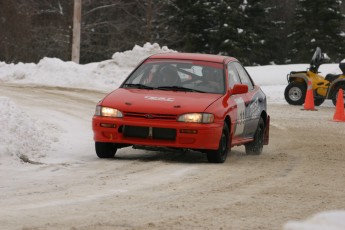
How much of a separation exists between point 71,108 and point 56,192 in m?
10.8

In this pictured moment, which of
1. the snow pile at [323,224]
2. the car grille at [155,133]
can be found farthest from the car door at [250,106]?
the snow pile at [323,224]

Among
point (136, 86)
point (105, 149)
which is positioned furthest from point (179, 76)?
point (105, 149)

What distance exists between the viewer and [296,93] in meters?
26.1

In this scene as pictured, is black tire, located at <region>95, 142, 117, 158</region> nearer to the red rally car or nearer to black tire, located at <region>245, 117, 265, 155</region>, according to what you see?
the red rally car

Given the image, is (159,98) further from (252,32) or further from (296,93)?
(252,32)

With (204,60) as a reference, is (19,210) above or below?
below

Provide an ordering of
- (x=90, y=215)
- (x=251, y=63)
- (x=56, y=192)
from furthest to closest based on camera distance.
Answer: (x=251, y=63), (x=56, y=192), (x=90, y=215)

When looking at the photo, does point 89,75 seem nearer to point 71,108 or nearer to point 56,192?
point 71,108

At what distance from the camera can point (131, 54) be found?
108 ft

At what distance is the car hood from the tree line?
43155 millimetres

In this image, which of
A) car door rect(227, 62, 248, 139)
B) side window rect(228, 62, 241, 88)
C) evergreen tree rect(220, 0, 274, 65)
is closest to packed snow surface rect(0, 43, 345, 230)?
car door rect(227, 62, 248, 139)

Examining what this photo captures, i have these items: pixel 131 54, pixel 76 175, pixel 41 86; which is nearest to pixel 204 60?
pixel 76 175

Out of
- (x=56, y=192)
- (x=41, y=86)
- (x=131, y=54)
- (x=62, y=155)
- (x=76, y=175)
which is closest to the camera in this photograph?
(x=56, y=192)

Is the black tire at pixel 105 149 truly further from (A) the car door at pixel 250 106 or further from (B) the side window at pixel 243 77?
(B) the side window at pixel 243 77
